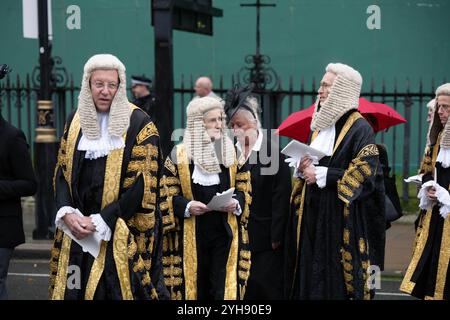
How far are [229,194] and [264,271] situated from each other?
1151mm

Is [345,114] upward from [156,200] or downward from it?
upward

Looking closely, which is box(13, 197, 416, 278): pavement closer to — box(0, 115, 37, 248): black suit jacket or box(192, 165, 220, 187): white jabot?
box(192, 165, 220, 187): white jabot

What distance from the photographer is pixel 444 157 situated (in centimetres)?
752

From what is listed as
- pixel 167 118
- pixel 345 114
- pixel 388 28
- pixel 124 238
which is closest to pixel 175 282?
pixel 124 238

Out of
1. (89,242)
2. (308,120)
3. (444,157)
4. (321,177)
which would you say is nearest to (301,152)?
(321,177)

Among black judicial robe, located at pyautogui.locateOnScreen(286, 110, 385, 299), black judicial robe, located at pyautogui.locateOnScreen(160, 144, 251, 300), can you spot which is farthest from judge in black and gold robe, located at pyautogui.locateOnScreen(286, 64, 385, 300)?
black judicial robe, located at pyautogui.locateOnScreen(160, 144, 251, 300)

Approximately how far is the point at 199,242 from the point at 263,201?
3.04ft

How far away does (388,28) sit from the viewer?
50.8ft

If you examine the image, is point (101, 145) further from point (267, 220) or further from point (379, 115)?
point (379, 115)

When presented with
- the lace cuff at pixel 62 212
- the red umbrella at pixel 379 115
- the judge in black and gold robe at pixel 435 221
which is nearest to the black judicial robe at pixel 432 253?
the judge in black and gold robe at pixel 435 221

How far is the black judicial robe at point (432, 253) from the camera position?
7535 mm

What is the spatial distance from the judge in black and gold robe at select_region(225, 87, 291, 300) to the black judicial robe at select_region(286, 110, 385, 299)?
35cm

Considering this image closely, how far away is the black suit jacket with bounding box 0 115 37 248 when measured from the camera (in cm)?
693
